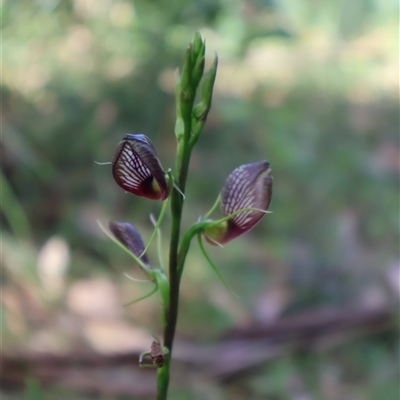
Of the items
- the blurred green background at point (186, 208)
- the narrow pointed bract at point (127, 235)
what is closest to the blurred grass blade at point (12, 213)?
the blurred green background at point (186, 208)

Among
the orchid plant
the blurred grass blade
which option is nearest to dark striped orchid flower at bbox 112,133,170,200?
the orchid plant

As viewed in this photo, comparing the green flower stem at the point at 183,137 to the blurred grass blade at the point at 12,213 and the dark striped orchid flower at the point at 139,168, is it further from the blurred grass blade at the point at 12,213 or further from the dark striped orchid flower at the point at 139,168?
the blurred grass blade at the point at 12,213

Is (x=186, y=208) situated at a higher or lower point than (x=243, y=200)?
higher

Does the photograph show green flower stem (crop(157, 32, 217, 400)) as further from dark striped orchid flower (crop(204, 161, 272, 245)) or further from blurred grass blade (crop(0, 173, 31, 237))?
blurred grass blade (crop(0, 173, 31, 237))

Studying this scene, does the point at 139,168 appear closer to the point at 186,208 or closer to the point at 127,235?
the point at 127,235

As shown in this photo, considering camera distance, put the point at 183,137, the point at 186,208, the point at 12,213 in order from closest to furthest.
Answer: the point at 183,137 → the point at 12,213 → the point at 186,208

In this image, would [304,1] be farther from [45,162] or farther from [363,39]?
[45,162]

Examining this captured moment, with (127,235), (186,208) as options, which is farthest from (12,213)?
(127,235)

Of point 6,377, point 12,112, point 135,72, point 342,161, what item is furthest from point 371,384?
point 12,112
